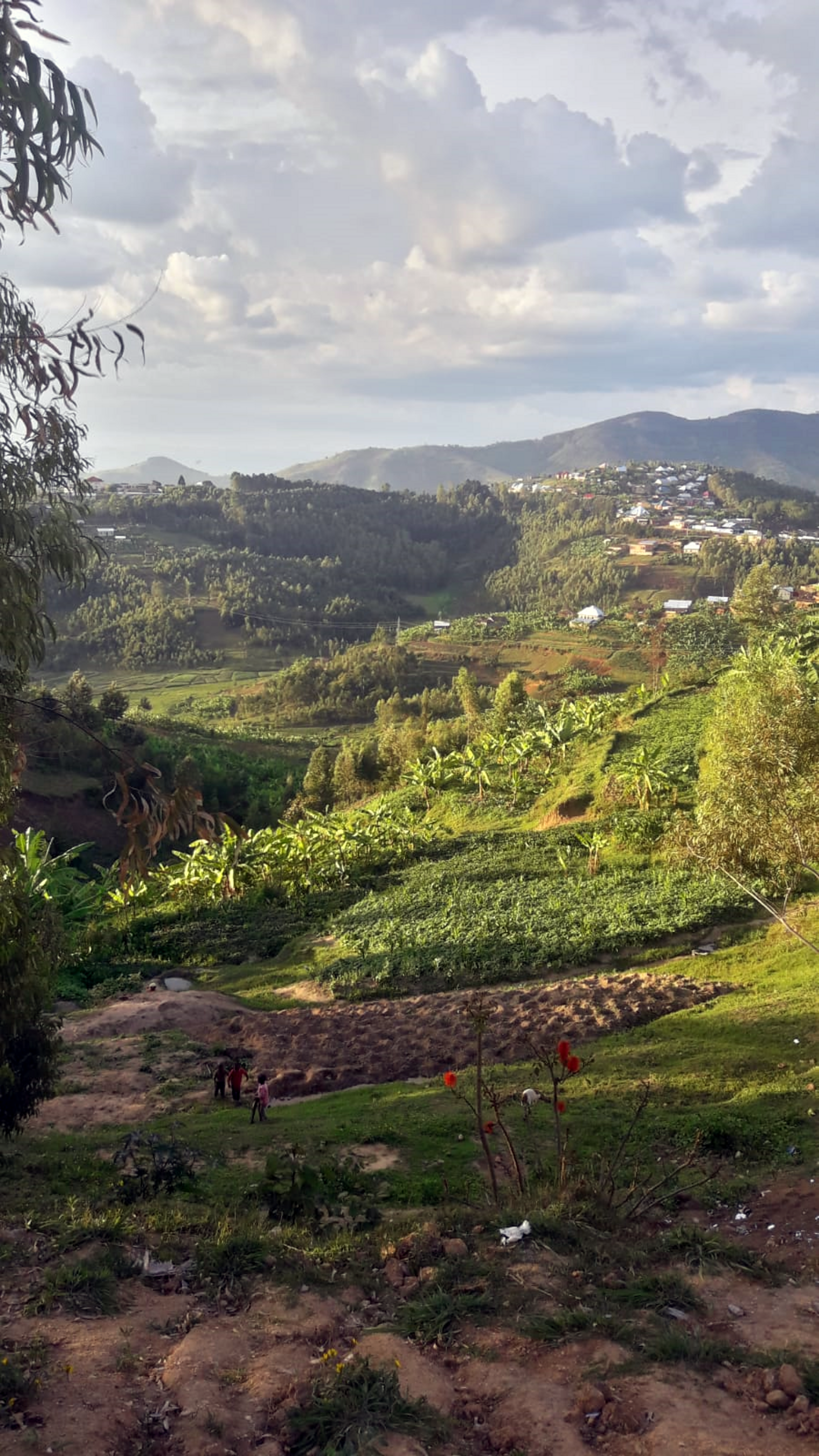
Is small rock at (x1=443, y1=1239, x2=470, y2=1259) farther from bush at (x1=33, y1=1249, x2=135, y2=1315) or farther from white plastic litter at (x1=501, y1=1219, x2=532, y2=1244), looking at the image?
bush at (x1=33, y1=1249, x2=135, y2=1315)

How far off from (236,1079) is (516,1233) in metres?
7.49

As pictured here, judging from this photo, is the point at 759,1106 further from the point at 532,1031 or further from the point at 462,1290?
the point at 462,1290

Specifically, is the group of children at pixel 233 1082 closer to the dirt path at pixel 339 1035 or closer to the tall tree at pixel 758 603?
the dirt path at pixel 339 1035

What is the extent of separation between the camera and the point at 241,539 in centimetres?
17362

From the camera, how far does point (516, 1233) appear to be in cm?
757

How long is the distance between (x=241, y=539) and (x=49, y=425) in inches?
6805

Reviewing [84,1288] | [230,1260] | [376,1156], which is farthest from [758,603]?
[84,1288]

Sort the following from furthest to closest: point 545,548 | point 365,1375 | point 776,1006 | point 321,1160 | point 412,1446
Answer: point 545,548 → point 776,1006 → point 321,1160 → point 365,1375 → point 412,1446

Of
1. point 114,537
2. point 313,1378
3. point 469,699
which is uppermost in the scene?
point 114,537

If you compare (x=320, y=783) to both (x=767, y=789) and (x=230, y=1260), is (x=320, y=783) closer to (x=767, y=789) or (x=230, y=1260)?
(x=767, y=789)

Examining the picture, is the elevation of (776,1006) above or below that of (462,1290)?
below

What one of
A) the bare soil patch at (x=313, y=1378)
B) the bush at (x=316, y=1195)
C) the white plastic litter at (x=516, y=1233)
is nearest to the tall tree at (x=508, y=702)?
the bush at (x=316, y=1195)

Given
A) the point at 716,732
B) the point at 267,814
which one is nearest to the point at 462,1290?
the point at 716,732

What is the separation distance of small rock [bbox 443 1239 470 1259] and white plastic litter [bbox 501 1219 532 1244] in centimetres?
33
